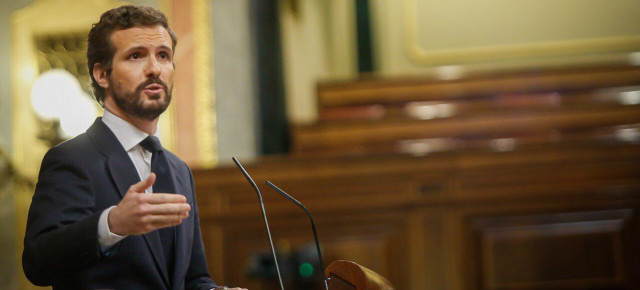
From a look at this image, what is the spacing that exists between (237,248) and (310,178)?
351 mm

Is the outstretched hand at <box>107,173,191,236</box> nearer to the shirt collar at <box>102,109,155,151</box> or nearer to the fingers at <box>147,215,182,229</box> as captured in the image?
the fingers at <box>147,215,182,229</box>

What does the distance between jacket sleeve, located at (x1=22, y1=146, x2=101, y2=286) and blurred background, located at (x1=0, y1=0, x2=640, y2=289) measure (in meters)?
0.56

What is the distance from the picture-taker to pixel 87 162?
2.36 ft

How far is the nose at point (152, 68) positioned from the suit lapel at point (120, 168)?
0.28ft

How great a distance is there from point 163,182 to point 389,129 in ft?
8.34

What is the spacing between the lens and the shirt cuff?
2.14 ft

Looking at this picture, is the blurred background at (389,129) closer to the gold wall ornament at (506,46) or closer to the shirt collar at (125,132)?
the gold wall ornament at (506,46)

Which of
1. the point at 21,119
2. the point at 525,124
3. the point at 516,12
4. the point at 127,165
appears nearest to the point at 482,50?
the point at 516,12

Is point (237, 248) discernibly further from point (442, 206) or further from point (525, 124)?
point (525, 124)

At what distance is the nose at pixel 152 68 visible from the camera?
2.32 feet

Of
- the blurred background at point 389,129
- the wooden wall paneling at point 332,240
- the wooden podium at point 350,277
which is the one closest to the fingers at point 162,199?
the wooden podium at point 350,277

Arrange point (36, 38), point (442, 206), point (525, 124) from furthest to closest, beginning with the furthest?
point (36, 38)
point (525, 124)
point (442, 206)

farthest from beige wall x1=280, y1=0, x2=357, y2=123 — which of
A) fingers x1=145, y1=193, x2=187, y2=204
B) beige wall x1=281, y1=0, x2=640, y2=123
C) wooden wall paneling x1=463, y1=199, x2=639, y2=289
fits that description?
fingers x1=145, y1=193, x2=187, y2=204

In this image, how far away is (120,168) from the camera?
724 mm
